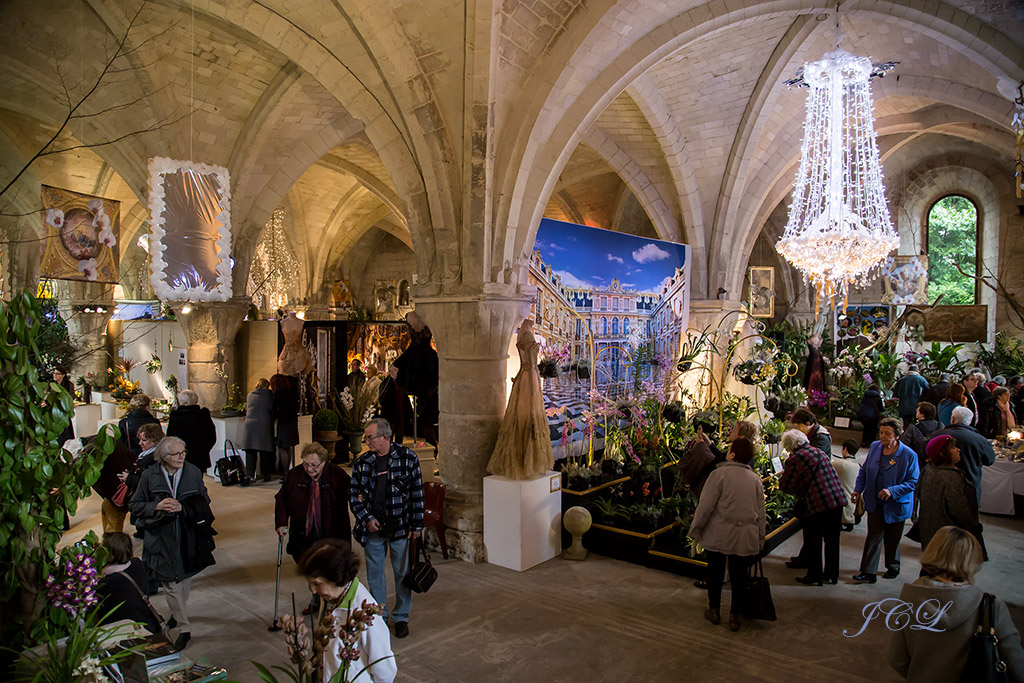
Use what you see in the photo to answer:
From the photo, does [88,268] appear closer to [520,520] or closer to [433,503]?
[433,503]

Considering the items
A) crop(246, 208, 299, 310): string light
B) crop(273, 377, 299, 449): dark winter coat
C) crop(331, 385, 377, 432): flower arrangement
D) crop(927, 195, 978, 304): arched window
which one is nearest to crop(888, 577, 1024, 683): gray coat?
crop(273, 377, 299, 449): dark winter coat

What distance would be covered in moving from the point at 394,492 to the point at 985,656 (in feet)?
9.98

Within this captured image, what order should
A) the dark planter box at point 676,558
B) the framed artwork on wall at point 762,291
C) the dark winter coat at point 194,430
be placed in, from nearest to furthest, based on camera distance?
the dark planter box at point 676,558, the dark winter coat at point 194,430, the framed artwork on wall at point 762,291

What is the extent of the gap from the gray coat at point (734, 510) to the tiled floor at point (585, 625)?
615 mm

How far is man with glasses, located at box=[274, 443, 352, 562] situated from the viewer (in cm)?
415

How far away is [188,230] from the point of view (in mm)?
6523

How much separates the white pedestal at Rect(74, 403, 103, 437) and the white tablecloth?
12001 millimetres

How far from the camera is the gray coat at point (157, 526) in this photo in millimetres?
3959

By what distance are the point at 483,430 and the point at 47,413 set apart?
13.1 feet

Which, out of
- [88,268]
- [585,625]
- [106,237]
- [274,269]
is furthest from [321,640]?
[274,269]

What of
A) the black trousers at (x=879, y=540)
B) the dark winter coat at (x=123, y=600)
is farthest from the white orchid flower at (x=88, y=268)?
the black trousers at (x=879, y=540)

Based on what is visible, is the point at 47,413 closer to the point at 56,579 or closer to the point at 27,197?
the point at 56,579

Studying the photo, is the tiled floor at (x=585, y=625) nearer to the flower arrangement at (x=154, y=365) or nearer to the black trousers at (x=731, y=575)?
the black trousers at (x=731, y=575)

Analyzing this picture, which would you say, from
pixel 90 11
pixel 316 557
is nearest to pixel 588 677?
pixel 316 557
